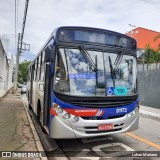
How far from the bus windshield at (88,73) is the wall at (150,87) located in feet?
38.4

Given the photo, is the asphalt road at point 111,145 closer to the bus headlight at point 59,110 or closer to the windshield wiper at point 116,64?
the bus headlight at point 59,110

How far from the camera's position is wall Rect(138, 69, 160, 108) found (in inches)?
673

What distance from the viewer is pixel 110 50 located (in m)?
6.11

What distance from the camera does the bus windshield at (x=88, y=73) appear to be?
18.3ft

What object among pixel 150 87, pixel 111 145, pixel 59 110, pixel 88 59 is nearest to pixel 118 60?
pixel 88 59

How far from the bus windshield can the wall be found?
1170 cm

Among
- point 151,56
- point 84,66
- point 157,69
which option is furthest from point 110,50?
point 151,56

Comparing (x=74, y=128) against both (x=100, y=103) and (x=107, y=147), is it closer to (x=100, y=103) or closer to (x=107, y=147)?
(x=100, y=103)

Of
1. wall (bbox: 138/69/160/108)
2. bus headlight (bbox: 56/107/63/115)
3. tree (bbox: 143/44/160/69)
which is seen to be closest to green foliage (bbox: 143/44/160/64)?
tree (bbox: 143/44/160/69)

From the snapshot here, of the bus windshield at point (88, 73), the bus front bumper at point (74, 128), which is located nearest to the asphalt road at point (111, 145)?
the bus front bumper at point (74, 128)

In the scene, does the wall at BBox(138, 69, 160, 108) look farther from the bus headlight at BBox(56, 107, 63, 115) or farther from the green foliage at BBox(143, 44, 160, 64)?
the bus headlight at BBox(56, 107, 63, 115)

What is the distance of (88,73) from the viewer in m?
5.72

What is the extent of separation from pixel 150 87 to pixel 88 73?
1327 cm

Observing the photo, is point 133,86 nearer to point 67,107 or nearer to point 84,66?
point 84,66
